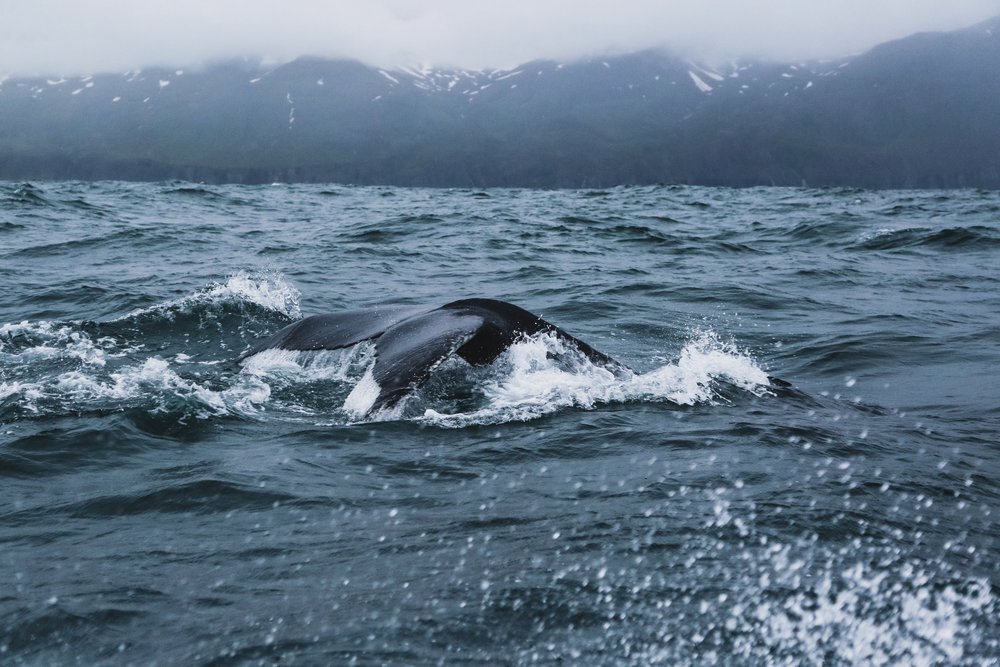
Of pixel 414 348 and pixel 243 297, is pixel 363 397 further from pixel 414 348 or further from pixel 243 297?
pixel 243 297

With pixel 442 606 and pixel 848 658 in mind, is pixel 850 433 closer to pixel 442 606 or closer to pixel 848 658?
pixel 848 658

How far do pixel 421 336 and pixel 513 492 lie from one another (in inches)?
76.1

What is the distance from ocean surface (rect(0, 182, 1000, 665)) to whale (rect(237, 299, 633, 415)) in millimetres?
168

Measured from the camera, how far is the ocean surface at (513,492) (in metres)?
3.58

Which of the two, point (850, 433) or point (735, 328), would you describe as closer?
point (850, 433)

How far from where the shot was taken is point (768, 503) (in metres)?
4.95

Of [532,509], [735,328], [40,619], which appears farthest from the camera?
[735,328]

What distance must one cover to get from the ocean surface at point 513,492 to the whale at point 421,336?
Result: 168 millimetres

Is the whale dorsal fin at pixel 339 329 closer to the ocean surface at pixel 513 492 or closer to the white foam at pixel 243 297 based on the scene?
the ocean surface at pixel 513 492

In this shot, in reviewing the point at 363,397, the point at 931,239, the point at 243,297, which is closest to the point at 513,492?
the point at 363,397

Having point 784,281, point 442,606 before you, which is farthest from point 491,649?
point 784,281

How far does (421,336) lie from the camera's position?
6812 millimetres

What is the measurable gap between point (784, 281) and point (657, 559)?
39.9 feet

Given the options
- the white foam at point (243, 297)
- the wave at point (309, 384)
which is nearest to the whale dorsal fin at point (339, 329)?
the wave at point (309, 384)
